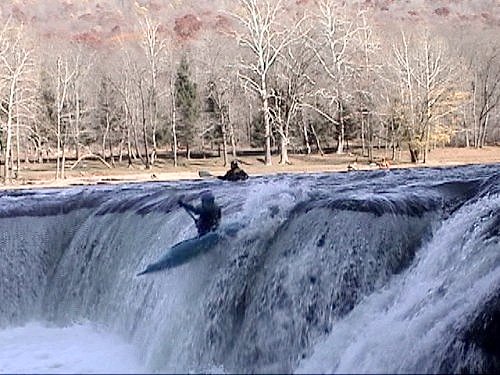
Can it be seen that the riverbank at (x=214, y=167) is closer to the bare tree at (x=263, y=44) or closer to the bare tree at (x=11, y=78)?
the bare tree at (x=11, y=78)

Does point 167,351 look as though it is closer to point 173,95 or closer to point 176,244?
point 176,244

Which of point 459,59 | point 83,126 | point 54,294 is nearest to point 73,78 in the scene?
point 83,126

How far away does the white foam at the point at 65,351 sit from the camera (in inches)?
401

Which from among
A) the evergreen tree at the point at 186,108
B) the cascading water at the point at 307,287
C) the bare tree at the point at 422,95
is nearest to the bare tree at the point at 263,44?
the bare tree at the point at 422,95

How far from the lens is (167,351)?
9812mm

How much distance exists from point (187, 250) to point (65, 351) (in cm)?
219

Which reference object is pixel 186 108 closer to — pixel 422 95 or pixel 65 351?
pixel 422 95

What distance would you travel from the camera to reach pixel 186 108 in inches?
1982

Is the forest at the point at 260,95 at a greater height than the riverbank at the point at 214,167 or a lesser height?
greater

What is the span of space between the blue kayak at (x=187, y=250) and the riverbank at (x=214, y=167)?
22136 millimetres

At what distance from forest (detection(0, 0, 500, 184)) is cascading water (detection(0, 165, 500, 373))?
25.4 m

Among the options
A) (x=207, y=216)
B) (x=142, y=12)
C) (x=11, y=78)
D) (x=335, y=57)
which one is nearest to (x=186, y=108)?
(x=335, y=57)

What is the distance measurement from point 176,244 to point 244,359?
297 centimetres

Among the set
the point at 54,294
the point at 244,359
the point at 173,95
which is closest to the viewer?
the point at 244,359
